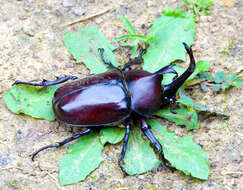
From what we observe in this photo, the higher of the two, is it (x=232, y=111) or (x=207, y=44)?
(x=207, y=44)

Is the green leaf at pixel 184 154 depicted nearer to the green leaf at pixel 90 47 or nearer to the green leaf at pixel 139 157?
the green leaf at pixel 139 157

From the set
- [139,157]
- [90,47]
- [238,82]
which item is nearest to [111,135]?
[139,157]

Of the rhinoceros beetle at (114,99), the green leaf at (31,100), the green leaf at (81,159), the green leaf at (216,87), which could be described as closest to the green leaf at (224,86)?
the green leaf at (216,87)

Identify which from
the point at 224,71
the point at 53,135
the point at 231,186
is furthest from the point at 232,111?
the point at 53,135

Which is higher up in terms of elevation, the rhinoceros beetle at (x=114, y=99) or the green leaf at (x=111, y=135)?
the rhinoceros beetle at (x=114, y=99)

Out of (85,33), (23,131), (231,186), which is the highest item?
(85,33)

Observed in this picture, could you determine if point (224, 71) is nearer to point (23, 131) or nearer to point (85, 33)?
point (85, 33)

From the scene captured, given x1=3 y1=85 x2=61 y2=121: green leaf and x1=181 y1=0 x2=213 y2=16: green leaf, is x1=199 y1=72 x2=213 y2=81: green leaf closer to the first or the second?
x1=181 y1=0 x2=213 y2=16: green leaf

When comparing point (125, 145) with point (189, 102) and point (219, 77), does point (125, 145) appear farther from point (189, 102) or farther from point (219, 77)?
point (219, 77)
